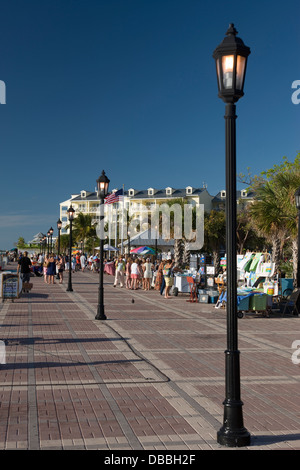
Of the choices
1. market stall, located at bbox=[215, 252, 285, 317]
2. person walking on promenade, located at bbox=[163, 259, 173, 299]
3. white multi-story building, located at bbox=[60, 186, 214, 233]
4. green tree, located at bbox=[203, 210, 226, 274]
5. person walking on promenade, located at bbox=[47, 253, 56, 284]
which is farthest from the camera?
white multi-story building, located at bbox=[60, 186, 214, 233]

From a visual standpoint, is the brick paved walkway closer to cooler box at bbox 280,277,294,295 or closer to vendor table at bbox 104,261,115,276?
cooler box at bbox 280,277,294,295

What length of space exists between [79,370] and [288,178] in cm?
1451

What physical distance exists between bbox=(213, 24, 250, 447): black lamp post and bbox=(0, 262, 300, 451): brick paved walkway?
1.03ft

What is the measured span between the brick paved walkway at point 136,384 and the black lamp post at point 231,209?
1.03 ft

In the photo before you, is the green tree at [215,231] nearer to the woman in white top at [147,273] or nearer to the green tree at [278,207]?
the woman in white top at [147,273]

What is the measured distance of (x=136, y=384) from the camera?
7.48m

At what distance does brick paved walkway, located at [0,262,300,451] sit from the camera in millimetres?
5371

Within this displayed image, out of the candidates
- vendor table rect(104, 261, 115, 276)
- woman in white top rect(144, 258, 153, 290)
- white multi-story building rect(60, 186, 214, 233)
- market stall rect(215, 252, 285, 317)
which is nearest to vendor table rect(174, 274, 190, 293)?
market stall rect(215, 252, 285, 317)

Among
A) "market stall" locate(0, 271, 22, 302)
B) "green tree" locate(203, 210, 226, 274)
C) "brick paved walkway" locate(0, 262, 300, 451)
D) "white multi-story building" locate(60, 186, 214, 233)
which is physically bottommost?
"brick paved walkway" locate(0, 262, 300, 451)

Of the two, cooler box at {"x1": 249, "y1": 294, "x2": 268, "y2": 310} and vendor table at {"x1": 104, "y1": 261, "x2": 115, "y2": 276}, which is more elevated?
vendor table at {"x1": 104, "y1": 261, "x2": 115, "y2": 276}

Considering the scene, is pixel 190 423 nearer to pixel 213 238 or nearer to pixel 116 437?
pixel 116 437

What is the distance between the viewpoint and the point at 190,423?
228 inches

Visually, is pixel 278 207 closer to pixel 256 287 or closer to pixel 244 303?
pixel 256 287

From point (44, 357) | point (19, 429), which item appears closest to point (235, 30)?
point (19, 429)
